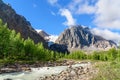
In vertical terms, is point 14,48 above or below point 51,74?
above

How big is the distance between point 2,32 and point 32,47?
3371 centimetres

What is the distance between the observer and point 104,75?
930 cm

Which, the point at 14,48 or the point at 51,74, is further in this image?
the point at 14,48

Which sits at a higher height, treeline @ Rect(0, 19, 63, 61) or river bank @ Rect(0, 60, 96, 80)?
treeline @ Rect(0, 19, 63, 61)

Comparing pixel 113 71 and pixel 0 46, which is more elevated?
pixel 0 46

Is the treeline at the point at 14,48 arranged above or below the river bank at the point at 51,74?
above

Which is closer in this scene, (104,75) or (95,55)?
(104,75)

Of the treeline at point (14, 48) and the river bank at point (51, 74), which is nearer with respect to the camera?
the river bank at point (51, 74)

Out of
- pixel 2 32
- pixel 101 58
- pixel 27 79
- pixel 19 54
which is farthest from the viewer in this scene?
pixel 101 58

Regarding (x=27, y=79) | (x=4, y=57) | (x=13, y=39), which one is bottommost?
(x=27, y=79)

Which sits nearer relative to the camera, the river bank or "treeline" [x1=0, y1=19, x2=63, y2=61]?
the river bank

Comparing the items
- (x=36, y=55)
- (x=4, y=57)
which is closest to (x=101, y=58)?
(x=36, y=55)

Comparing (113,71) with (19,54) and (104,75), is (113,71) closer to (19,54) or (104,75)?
(104,75)

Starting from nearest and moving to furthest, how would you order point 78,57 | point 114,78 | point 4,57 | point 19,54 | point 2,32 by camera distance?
1. point 114,78
2. point 2,32
3. point 4,57
4. point 19,54
5. point 78,57
